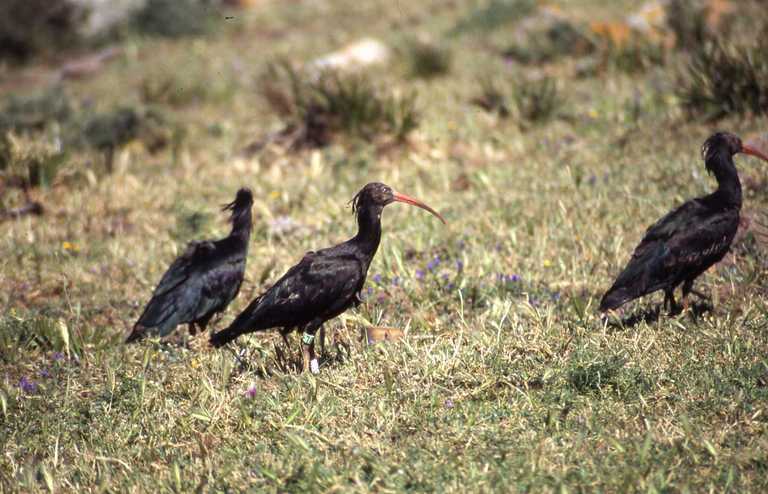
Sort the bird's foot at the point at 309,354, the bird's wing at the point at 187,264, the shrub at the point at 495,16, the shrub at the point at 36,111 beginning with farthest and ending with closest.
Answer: the shrub at the point at 495,16 → the shrub at the point at 36,111 → the bird's wing at the point at 187,264 → the bird's foot at the point at 309,354

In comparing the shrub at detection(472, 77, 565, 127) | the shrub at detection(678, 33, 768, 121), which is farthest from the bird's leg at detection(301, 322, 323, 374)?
the shrub at detection(472, 77, 565, 127)

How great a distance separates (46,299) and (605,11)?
1054 centimetres

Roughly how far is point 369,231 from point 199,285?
4.53 ft

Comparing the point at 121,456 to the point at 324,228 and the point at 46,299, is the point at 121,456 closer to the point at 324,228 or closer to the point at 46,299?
the point at 46,299

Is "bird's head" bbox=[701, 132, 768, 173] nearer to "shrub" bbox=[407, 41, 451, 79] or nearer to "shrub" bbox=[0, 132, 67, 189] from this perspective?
"shrub" bbox=[0, 132, 67, 189]

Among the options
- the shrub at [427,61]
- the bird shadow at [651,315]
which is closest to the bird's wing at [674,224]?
the bird shadow at [651,315]

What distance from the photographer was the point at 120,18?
61.5ft

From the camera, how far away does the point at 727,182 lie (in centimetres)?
542

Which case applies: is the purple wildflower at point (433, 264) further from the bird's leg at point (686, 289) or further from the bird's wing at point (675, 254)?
the bird's leg at point (686, 289)

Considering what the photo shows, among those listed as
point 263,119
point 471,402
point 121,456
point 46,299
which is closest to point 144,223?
point 46,299

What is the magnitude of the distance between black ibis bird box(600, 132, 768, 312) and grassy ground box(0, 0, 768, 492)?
0.22 m

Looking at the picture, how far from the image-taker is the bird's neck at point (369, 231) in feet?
17.1

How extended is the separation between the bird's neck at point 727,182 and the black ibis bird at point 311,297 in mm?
1794

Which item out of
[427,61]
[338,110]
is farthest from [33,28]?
[338,110]
